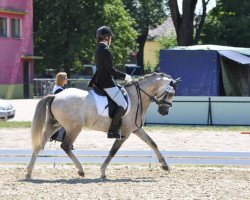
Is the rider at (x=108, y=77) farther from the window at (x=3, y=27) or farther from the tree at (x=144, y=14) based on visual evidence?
the tree at (x=144, y=14)

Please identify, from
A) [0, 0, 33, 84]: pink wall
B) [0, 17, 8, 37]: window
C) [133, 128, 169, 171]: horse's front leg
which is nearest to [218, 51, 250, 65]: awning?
[133, 128, 169, 171]: horse's front leg

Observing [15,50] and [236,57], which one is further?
[15,50]

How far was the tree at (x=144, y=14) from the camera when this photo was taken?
74188 millimetres

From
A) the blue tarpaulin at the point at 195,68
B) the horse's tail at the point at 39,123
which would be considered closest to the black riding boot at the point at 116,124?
the horse's tail at the point at 39,123

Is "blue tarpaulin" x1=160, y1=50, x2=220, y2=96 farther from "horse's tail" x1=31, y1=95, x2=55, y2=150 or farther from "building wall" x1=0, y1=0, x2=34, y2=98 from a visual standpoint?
"building wall" x1=0, y1=0, x2=34, y2=98

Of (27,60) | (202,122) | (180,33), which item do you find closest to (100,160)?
(202,122)

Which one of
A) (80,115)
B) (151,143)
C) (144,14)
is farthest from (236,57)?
(144,14)

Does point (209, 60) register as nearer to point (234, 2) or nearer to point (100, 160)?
point (100, 160)

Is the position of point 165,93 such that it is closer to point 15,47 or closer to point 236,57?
point 236,57

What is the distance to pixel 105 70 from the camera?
37.6ft

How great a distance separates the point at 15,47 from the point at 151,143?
114ft

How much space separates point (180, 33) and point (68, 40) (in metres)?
13.0

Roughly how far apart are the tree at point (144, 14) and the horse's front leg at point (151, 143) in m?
61.6

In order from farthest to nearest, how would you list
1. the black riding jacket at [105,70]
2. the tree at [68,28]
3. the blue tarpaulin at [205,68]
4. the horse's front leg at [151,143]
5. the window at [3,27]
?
the tree at [68,28] → the window at [3,27] → the blue tarpaulin at [205,68] → the horse's front leg at [151,143] → the black riding jacket at [105,70]
